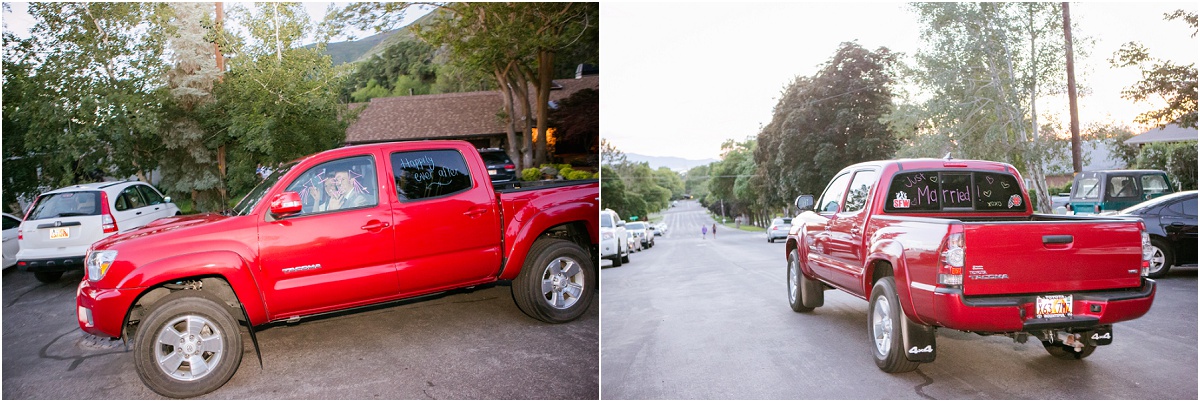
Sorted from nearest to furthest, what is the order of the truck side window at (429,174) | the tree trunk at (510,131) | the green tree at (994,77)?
the truck side window at (429,174) → the tree trunk at (510,131) → the green tree at (994,77)

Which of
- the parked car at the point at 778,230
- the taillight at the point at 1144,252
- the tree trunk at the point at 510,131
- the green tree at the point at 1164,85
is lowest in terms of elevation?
the parked car at the point at 778,230

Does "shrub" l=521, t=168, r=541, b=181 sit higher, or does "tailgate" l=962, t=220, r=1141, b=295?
"shrub" l=521, t=168, r=541, b=181

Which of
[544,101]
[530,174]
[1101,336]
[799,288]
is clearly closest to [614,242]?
[530,174]

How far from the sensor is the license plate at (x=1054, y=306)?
4.28 m

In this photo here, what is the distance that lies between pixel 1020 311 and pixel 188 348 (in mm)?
5096

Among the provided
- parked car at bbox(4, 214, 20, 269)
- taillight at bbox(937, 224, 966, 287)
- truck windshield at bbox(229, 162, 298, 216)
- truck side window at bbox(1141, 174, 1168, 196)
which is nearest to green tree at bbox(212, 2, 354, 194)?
parked car at bbox(4, 214, 20, 269)

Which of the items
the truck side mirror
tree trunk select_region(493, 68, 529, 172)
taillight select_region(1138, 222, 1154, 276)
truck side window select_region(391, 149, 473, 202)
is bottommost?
taillight select_region(1138, 222, 1154, 276)

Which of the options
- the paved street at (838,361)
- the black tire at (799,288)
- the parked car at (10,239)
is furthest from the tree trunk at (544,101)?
the parked car at (10,239)

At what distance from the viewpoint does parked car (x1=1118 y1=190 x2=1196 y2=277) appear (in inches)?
376

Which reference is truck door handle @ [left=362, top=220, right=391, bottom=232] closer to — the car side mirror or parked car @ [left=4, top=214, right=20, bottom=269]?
the car side mirror

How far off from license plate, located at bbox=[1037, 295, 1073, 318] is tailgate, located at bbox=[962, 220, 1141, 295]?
4 cm

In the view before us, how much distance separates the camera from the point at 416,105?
1138cm

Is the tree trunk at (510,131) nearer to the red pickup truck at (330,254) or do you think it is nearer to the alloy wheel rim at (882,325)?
the red pickup truck at (330,254)

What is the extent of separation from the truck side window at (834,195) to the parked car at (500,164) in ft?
14.0
